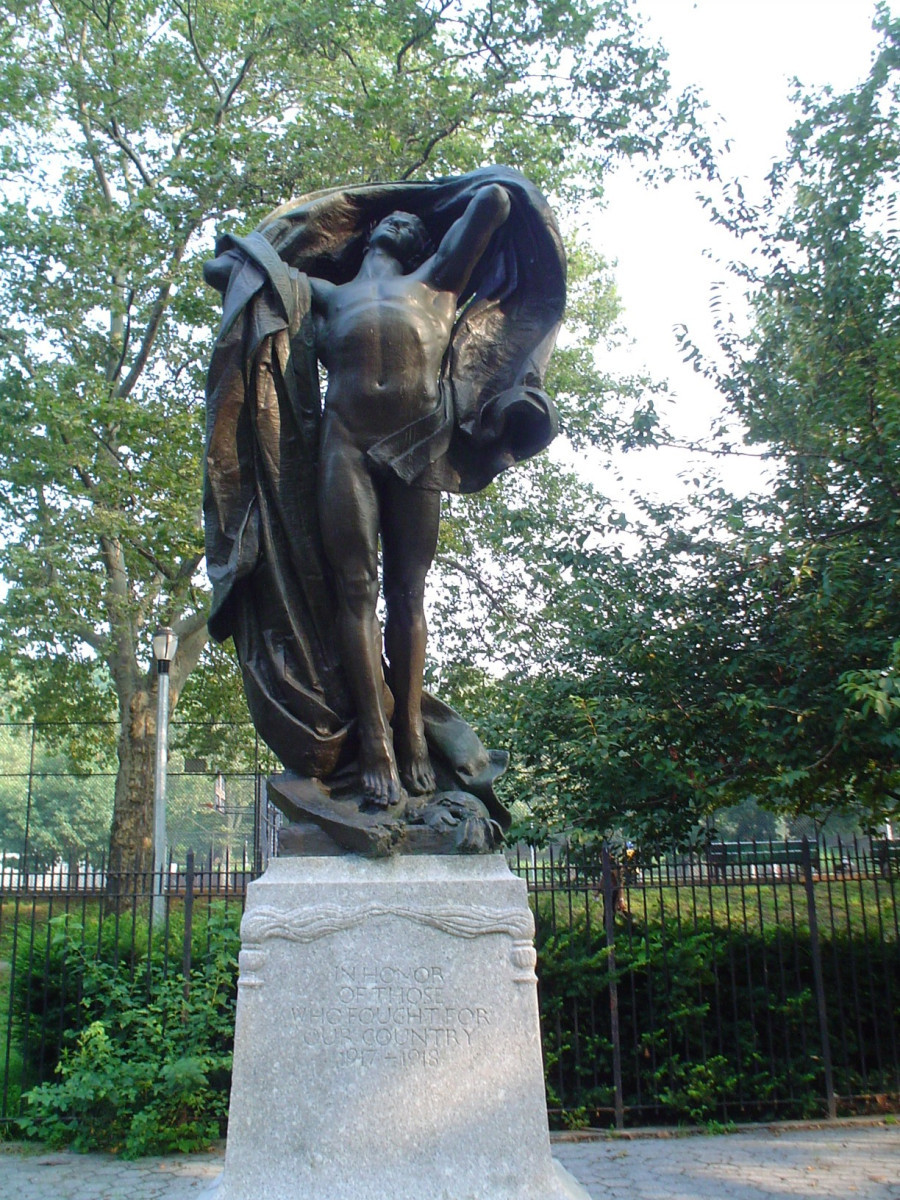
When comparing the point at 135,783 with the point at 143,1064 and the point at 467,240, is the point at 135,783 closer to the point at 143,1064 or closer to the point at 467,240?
the point at 143,1064

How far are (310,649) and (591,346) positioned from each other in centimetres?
1554

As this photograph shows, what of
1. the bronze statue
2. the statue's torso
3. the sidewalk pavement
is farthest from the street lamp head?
the statue's torso

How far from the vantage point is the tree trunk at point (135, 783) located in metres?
A: 16.1

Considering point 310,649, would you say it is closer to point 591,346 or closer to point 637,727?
point 637,727

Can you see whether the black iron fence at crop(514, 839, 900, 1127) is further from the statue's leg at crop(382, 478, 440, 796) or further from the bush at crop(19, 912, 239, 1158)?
the statue's leg at crop(382, 478, 440, 796)

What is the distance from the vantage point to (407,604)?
4102 millimetres

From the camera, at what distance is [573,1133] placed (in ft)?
24.8

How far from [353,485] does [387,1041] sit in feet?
6.44

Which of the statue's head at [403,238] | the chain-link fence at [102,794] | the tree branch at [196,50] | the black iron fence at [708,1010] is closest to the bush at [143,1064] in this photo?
the black iron fence at [708,1010]

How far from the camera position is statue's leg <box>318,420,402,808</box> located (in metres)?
3.84

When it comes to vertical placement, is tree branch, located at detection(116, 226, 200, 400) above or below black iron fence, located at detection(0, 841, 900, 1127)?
above

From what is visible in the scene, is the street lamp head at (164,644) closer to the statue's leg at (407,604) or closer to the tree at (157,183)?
Answer: the tree at (157,183)

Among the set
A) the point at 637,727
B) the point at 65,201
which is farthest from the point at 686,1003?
the point at 65,201

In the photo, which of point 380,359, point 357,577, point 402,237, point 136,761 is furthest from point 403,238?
point 136,761
